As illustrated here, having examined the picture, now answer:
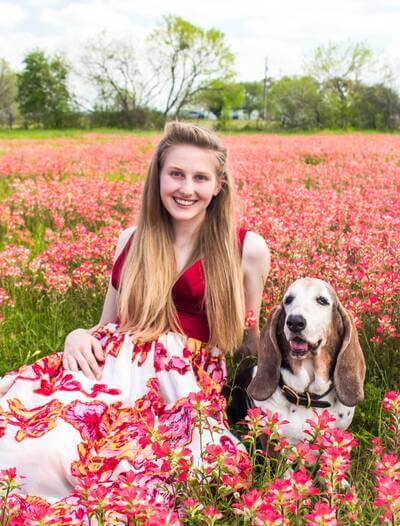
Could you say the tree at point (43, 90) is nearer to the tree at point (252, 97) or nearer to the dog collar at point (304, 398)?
the tree at point (252, 97)

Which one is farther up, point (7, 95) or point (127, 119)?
point (7, 95)

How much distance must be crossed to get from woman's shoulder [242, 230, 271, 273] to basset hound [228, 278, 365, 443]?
0.99 meters

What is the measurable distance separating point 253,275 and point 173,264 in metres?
0.57

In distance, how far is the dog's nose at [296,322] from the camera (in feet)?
9.45

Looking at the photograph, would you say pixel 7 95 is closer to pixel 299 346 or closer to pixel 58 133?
pixel 58 133

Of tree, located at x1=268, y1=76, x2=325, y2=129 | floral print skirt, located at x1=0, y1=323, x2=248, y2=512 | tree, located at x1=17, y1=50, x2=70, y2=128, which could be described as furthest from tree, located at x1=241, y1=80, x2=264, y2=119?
floral print skirt, located at x1=0, y1=323, x2=248, y2=512

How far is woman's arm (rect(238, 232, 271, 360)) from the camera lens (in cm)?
416

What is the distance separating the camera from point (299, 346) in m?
2.94

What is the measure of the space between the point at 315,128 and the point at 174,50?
30.0 meters

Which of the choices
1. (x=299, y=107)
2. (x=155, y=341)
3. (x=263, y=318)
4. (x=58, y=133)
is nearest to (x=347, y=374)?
(x=155, y=341)

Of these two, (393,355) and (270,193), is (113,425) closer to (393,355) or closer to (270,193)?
(393,355)

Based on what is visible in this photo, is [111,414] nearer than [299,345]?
No

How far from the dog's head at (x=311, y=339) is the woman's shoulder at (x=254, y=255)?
99cm

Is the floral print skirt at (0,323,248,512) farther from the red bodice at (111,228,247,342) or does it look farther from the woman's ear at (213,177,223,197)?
the woman's ear at (213,177,223,197)
